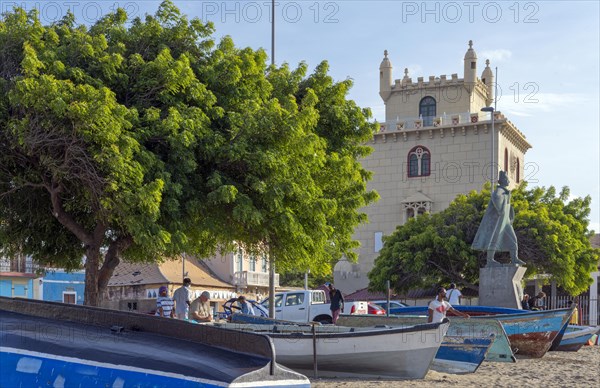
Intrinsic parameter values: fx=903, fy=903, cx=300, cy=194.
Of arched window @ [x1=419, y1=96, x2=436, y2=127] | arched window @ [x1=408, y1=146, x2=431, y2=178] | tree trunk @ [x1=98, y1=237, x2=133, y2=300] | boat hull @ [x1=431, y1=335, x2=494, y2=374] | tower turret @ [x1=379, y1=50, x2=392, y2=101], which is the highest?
tower turret @ [x1=379, y1=50, x2=392, y2=101]

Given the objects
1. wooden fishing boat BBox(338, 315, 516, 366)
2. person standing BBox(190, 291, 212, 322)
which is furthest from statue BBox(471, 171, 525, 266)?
person standing BBox(190, 291, 212, 322)

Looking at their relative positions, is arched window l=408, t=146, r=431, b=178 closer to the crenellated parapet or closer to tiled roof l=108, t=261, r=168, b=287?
the crenellated parapet

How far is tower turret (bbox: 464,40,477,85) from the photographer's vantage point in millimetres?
69500

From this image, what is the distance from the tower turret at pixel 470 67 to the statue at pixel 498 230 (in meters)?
42.4

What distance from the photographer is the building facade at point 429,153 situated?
65.9 meters

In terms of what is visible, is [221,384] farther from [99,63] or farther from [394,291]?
[394,291]

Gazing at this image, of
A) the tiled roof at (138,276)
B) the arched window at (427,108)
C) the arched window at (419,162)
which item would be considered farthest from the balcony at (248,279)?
the arched window at (427,108)

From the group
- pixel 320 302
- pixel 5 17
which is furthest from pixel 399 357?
pixel 320 302

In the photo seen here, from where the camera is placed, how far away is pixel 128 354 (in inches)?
274

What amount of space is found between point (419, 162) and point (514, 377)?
50.5 m

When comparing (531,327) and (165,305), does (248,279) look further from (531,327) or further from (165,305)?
(165,305)

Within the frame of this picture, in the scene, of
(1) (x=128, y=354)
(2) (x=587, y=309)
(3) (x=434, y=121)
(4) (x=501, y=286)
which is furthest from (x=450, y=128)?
(1) (x=128, y=354)

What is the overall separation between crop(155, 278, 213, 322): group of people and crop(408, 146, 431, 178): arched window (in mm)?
48345

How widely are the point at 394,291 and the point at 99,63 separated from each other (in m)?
28.2
